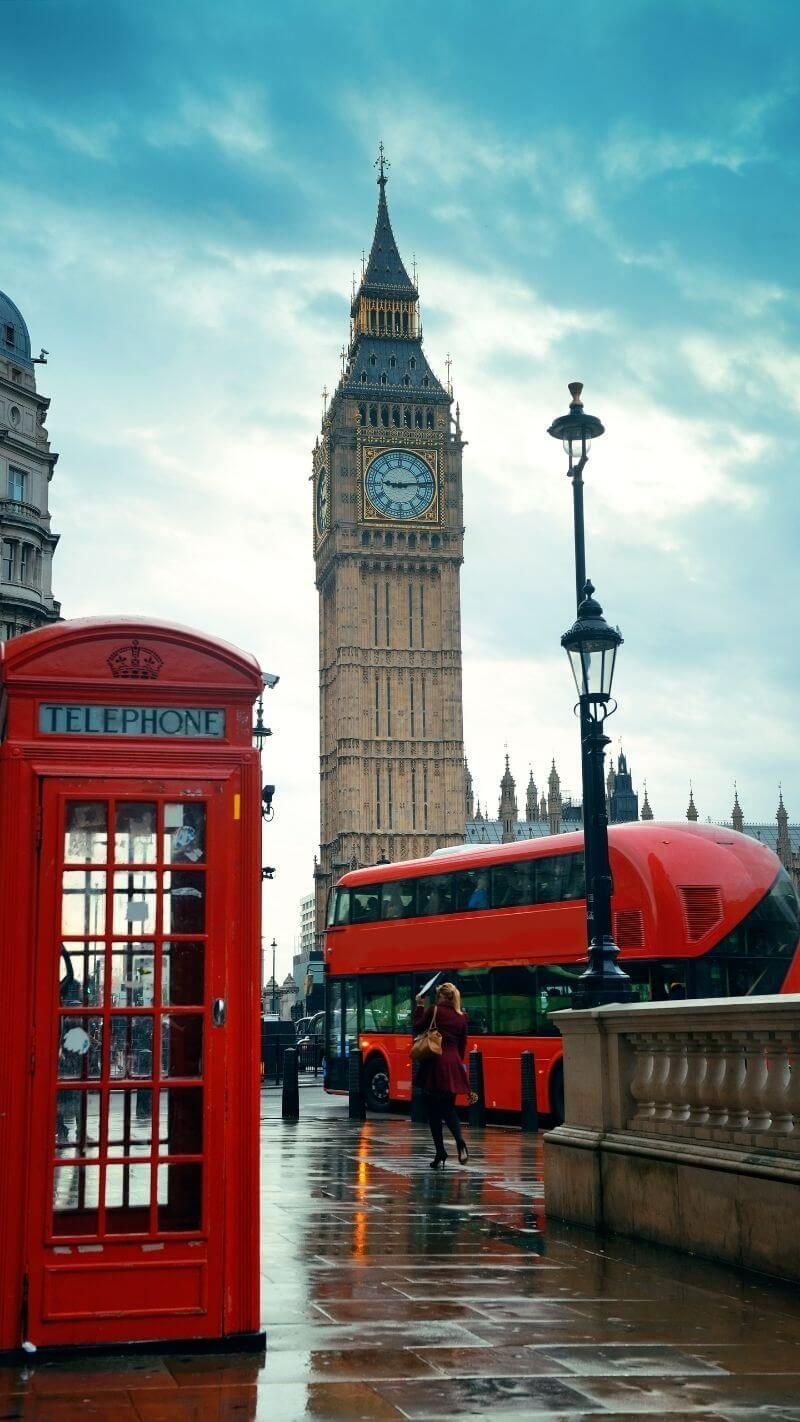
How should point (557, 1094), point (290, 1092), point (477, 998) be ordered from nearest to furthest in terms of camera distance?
point (557, 1094) < point (290, 1092) < point (477, 998)

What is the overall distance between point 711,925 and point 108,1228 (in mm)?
12808

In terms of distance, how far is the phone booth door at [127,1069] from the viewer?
553cm

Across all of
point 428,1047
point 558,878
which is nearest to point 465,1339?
point 428,1047

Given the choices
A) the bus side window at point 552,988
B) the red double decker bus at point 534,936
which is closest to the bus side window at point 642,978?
the red double decker bus at point 534,936

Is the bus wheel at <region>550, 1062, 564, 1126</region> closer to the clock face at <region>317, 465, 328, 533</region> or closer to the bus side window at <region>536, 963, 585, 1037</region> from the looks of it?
the bus side window at <region>536, 963, 585, 1037</region>

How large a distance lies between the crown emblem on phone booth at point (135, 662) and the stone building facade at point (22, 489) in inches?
1362

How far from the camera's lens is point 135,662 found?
6.02m

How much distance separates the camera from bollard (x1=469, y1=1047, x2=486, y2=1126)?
19.9 meters

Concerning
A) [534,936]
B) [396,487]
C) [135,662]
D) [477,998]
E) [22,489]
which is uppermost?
[396,487]

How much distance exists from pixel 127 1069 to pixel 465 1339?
1.68 m

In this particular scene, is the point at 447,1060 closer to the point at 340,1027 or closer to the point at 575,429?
the point at 575,429

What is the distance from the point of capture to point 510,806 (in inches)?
4496

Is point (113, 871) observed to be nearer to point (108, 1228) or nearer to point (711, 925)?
point (108, 1228)

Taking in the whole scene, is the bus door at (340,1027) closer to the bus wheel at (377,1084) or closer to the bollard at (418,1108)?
the bus wheel at (377,1084)
